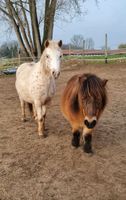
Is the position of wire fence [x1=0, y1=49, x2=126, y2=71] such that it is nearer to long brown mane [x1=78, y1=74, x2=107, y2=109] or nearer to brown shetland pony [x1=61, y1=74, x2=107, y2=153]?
brown shetland pony [x1=61, y1=74, x2=107, y2=153]

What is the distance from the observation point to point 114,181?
12.5 ft

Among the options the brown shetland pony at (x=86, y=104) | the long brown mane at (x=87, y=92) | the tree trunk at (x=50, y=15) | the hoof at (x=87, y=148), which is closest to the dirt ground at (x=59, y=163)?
the hoof at (x=87, y=148)

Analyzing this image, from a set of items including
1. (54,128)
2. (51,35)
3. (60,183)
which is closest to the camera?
(60,183)

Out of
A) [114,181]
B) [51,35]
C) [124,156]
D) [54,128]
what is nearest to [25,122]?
[54,128]

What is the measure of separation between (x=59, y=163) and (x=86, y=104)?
2.96 feet

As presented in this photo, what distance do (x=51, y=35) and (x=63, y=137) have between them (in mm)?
14766

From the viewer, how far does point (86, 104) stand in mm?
4020

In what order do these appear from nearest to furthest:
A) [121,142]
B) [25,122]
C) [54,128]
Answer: [121,142] < [54,128] < [25,122]

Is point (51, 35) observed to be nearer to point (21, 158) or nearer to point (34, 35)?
point (34, 35)

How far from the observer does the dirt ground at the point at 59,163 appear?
3555 mm

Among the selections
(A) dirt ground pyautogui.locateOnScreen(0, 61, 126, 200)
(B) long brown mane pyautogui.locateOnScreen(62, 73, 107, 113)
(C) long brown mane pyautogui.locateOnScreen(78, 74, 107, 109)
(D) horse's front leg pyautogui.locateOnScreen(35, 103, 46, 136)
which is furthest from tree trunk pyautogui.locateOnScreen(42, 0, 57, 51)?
(C) long brown mane pyautogui.locateOnScreen(78, 74, 107, 109)

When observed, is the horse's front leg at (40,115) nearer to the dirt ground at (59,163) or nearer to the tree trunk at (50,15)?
the dirt ground at (59,163)

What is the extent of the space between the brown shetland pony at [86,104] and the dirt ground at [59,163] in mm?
345

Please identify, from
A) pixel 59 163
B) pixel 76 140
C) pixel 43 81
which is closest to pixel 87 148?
pixel 76 140
